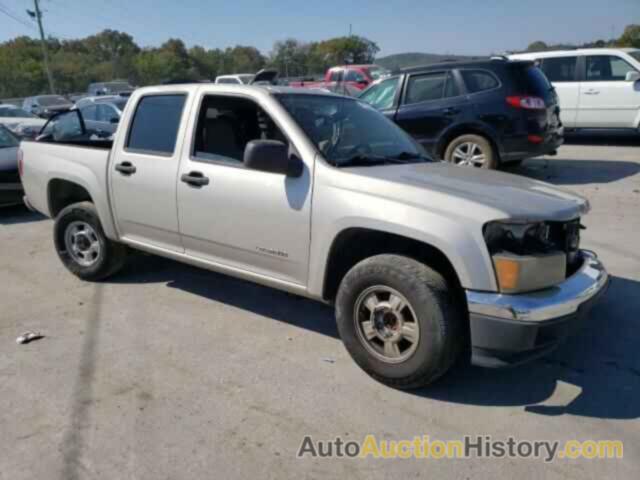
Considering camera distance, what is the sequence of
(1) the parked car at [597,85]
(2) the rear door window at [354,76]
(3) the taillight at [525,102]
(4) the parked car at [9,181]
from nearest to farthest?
1. (3) the taillight at [525,102]
2. (4) the parked car at [9,181]
3. (1) the parked car at [597,85]
4. (2) the rear door window at [354,76]

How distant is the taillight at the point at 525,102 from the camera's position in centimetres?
802

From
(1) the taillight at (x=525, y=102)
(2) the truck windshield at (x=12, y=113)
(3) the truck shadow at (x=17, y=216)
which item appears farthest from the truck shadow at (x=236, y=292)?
(2) the truck windshield at (x=12, y=113)

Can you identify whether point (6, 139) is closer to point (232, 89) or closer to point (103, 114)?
point (103, 114)

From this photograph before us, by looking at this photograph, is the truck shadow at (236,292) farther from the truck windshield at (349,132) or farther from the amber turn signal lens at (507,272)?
the amber turn signal lens at (507,272)

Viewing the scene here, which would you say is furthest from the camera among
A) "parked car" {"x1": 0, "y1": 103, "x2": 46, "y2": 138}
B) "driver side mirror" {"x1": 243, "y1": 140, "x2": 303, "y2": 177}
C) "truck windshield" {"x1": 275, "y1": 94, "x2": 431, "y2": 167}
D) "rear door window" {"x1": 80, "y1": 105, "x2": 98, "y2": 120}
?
"rear door window" {"x1": 80, "y1": 105, "x2": 98, "y2": 120}

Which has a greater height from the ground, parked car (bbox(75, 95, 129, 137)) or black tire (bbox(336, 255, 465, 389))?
parked car (bbox(75, 95, 129, 137))

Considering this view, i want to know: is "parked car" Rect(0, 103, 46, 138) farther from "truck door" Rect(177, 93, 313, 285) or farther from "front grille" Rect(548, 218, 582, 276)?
"front grille" Rect(548, 218, 582, 276)

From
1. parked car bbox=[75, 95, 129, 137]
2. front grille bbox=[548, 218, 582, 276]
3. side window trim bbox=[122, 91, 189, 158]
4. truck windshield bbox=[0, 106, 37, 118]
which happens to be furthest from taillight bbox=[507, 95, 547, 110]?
truck windshield bbox=[0, 106, 37, 118]

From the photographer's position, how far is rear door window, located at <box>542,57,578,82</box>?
38.8 feet

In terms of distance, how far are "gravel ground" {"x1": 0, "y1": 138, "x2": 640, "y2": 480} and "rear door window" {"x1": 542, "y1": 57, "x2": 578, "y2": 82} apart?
8487 mm

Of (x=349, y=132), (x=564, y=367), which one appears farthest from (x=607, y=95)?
(x=564, y=367)

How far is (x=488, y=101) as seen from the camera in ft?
26.9

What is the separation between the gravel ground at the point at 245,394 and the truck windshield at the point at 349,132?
1372 millimetres

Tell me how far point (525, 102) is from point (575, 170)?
257 cm
